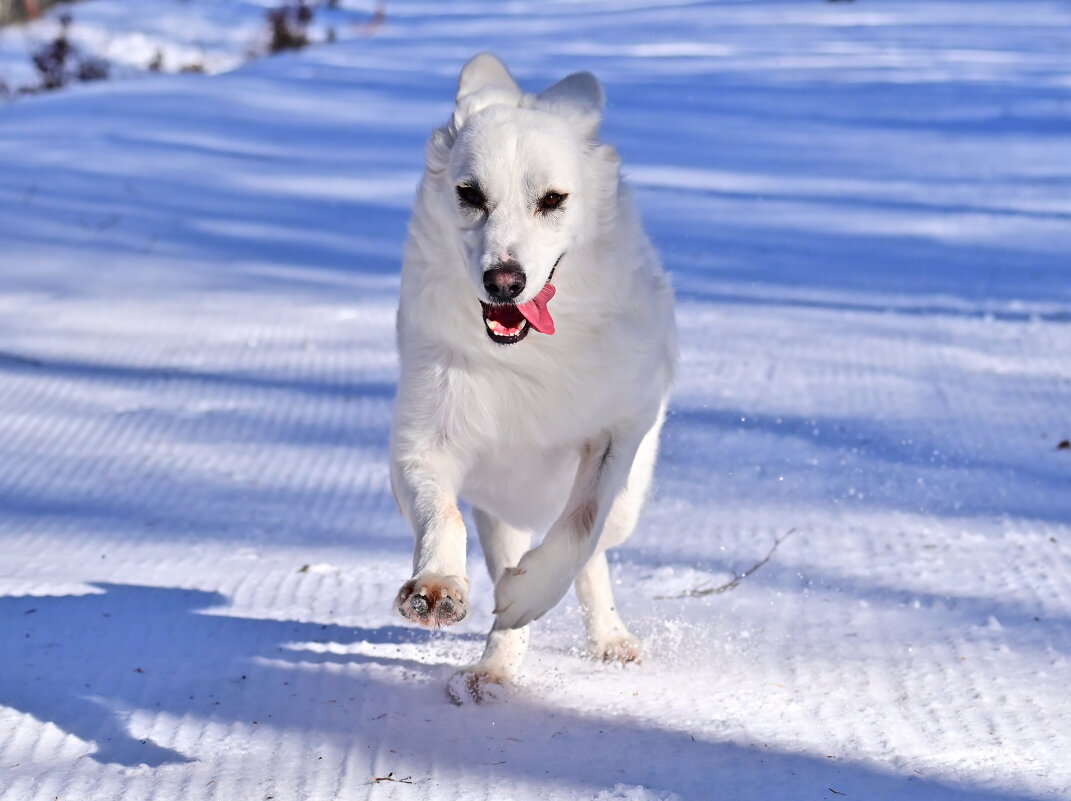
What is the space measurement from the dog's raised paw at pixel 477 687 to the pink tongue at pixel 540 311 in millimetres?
899

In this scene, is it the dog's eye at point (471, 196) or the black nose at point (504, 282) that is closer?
the black nose at point (504, 282)

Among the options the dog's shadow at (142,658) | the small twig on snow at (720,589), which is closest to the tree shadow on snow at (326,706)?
the dog's shadow at (142,658)

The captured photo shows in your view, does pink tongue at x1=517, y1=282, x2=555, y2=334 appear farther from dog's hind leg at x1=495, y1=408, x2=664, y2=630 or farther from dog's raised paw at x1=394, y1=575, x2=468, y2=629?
dog's raised paw at x1=394, y1=575, x2=468, y2=629

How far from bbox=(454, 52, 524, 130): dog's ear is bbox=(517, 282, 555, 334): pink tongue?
470mm

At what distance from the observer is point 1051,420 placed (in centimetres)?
535

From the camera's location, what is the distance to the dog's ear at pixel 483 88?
3.13 meters

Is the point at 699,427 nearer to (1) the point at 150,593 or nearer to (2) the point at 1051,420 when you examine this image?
(2) the point at 1051,420

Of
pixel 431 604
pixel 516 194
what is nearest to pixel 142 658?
pixel 431 604

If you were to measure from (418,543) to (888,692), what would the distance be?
1226 mm

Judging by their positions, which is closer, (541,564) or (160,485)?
(541,564)

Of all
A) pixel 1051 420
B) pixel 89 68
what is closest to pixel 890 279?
pixel 1051 420

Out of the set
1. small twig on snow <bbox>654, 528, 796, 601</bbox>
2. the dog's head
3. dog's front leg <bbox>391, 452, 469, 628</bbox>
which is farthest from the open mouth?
small twig on snow <bbox>654, 528, 796, 601</bbox>

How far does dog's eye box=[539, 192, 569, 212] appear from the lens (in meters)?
2.91

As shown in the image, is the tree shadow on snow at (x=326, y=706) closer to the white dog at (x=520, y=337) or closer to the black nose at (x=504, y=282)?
the white dog at (x=520, y=337)
